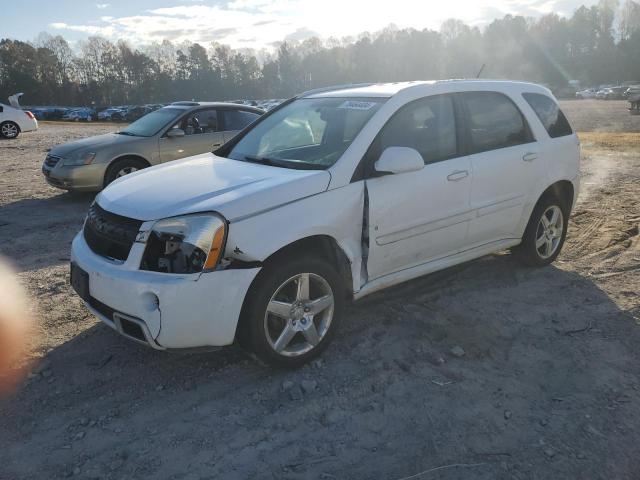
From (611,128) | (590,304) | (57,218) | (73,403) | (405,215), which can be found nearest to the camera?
(73,403)

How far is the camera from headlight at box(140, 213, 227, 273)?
123 inches

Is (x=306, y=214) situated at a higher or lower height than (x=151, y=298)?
higher

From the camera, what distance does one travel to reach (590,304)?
14.8ft

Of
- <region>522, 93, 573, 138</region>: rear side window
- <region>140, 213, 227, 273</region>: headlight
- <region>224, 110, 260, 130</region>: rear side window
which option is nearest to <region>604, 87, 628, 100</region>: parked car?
<region>224, 110, 260, 130</region>: rear side window

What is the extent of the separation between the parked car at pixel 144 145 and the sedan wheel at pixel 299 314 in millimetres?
6118

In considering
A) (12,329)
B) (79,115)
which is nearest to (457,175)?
(12,329)

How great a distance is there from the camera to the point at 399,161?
369 cm

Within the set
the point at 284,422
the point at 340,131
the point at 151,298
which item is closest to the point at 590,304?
the point at 340,131

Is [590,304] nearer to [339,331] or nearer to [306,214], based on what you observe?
[339,331]

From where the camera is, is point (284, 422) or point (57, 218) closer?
point (284, 422)

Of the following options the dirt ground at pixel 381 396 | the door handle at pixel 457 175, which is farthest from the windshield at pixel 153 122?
the door handle at pixel 457 175

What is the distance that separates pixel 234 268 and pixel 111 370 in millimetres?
1235

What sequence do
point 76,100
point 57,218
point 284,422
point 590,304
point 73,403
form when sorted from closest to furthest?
point 284,422 < point 73,403 < point 590,304 < point 57,218 < point 76,100

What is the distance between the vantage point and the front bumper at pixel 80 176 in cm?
847
